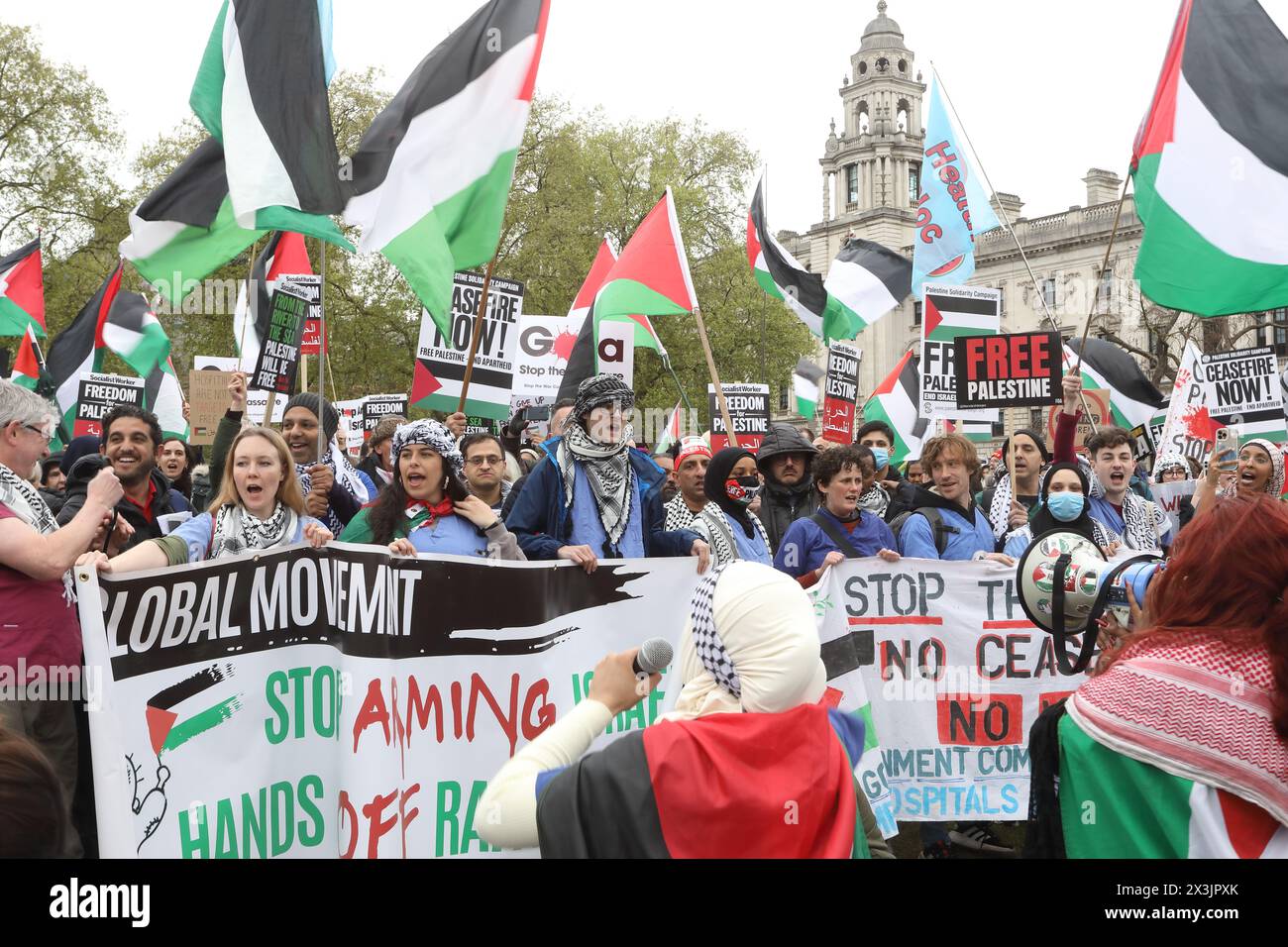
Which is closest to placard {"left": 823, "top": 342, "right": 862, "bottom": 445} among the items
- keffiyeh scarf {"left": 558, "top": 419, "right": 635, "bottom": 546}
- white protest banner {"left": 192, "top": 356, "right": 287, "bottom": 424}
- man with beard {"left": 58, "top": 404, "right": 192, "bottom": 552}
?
white protest banner {"left": 192, "top": 356, "right": 287, "bottom": 424}

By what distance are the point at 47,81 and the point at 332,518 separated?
32416 millimetres

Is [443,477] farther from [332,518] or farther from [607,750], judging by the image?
[607,750]

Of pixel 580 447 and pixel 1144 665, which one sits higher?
pixel 580 447

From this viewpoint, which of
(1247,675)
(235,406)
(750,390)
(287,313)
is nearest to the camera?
(1247,675)

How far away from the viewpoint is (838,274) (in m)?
12.6

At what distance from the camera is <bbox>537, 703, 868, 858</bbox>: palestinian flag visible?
224 cm

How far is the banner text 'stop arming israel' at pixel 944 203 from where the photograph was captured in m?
11.5

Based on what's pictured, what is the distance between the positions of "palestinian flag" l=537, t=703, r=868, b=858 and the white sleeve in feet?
0.09

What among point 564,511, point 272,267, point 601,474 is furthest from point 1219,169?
point 272,267

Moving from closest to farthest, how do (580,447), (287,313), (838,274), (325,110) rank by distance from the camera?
(580,447) → (325,110) → (287,313) → (838,274)

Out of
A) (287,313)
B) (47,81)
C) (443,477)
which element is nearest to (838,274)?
(287,313)

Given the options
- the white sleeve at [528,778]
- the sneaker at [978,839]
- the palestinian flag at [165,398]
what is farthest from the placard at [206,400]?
the white sleeve at [528,778]

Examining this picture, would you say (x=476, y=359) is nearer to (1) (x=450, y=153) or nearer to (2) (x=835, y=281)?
(1) (x=450, y=153)

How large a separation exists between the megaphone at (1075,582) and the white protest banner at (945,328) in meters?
7.33
